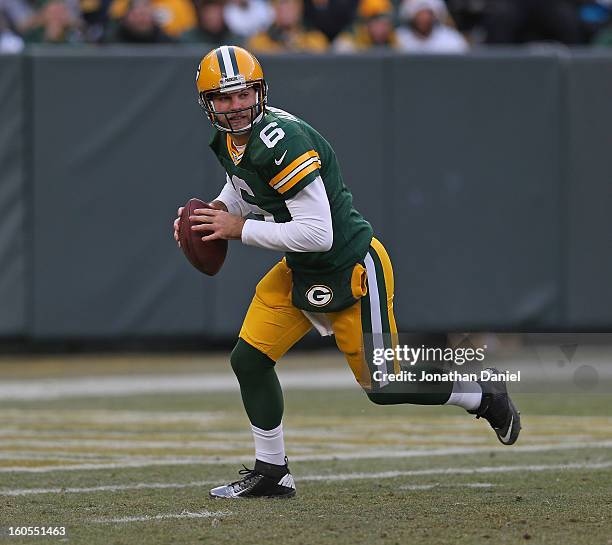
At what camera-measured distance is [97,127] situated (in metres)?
10.9

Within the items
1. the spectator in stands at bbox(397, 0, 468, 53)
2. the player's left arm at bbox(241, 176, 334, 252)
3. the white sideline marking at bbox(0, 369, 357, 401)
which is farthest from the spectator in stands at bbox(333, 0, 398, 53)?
the player's left arm at bbox(241, 176, 334, 252)

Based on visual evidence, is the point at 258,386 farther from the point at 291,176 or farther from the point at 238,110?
the point at 238,110

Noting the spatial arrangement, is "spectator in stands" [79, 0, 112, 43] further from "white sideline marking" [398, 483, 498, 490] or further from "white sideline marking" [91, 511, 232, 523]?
"white sideline marking" [91, 511, 232, 523]

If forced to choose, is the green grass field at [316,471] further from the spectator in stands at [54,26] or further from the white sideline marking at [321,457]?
the spectator in stands at [54,26]

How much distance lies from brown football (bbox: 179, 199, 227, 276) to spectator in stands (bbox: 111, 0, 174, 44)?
250 inches

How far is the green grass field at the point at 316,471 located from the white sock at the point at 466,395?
36 cm

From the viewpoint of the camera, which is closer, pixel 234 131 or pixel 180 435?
pixel 234 131

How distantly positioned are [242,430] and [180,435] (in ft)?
1.33

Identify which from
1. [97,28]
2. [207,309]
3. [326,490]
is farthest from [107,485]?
[97,28]

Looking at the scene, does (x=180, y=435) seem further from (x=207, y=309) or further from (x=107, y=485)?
(x=207, y=309)

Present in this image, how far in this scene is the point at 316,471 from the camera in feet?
20.1

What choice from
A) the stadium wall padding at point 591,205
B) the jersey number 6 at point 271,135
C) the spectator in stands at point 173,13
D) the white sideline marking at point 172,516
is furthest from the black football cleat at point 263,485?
the spectator in stands at point 173,13

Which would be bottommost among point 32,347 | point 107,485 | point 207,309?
point 32,347

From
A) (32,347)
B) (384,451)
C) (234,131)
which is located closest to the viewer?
(234,131)
